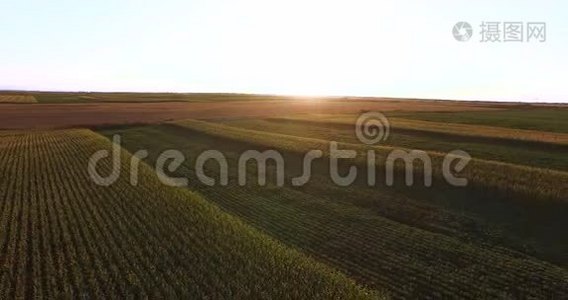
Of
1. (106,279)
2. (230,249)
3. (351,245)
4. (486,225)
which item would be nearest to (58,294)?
(106,279)

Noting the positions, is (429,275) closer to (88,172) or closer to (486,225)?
(486,225)

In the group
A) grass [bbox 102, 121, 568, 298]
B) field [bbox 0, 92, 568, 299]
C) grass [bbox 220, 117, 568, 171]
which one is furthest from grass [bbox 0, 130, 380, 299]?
grass [bbox 220, 117, 568, 171]

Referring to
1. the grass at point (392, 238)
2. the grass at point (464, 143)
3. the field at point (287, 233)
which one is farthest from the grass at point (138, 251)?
the grass at point (464, 143)

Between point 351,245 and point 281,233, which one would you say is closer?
point 351,245

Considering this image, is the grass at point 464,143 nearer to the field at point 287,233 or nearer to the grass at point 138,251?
the field at point 287,233

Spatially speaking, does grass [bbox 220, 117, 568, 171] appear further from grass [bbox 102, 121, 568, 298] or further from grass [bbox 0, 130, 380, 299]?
grass [bbox 0, 130, 380, 299]

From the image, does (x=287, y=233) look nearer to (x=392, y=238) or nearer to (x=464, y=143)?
(x=392, y=238)
